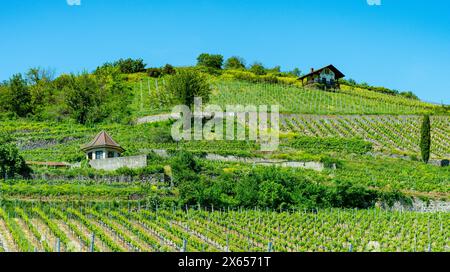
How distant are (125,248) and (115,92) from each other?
48639mm

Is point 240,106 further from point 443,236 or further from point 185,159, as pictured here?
point 443,236

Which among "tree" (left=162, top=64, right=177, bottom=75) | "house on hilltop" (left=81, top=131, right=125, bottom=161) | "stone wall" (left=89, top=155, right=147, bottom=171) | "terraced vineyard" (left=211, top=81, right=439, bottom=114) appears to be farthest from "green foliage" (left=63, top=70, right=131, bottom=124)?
"tree" (left=162, top=64, right=177, bottom=75)

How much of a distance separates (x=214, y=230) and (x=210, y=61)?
76634mm

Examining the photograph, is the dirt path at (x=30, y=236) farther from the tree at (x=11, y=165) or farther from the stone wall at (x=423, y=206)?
the stone wall at (x=423, y=206)

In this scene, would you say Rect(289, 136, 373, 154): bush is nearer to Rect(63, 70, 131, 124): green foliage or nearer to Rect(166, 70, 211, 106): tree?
Rect(166, 70, 211, 106): tree

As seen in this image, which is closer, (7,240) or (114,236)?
(7,240)

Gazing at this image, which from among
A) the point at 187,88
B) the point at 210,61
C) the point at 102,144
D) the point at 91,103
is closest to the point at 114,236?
the point at 102,144

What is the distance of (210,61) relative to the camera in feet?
350

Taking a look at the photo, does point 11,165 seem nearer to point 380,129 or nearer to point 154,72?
point 380,129

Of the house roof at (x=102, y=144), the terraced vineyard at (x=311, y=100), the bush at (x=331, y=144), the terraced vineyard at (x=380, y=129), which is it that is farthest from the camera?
the terraced vineyard at (x=311, y=100)

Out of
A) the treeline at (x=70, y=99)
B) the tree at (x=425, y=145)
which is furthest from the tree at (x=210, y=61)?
the tree at (x=425, y=145)

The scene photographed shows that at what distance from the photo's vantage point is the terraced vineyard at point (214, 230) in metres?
27.7

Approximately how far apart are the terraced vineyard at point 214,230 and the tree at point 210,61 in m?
71.0
